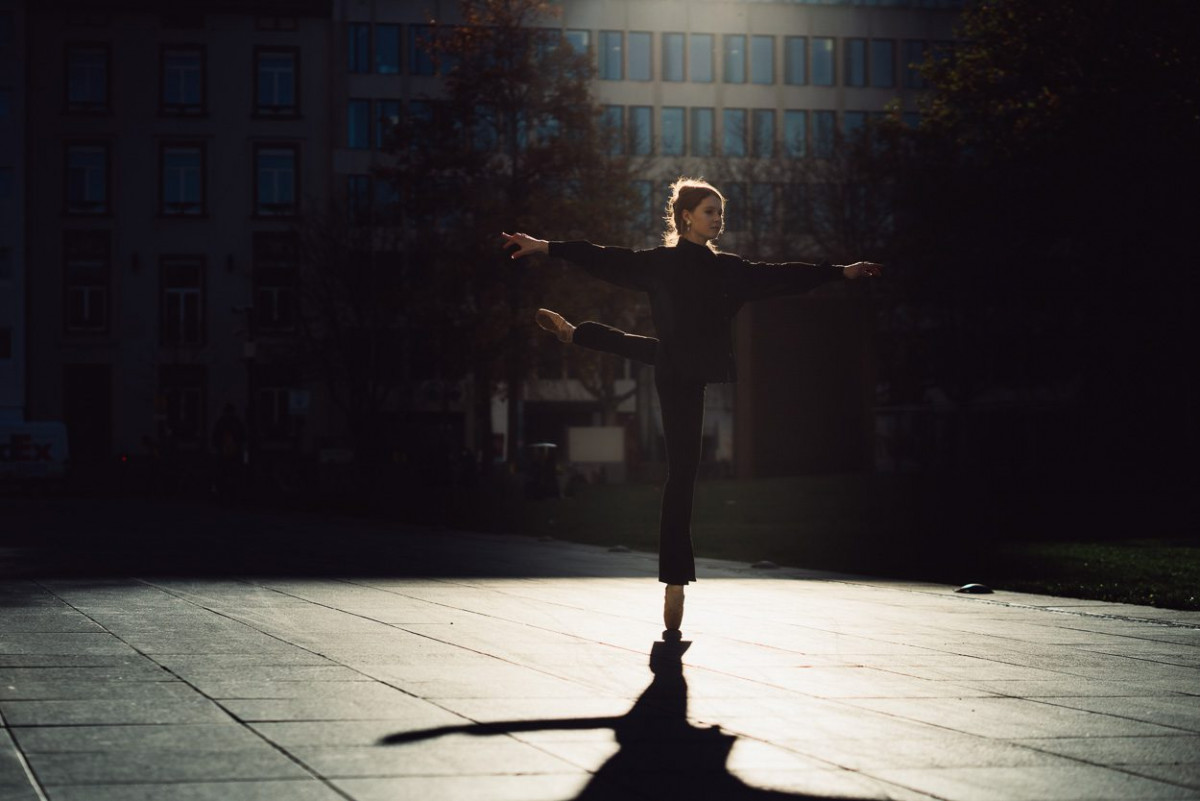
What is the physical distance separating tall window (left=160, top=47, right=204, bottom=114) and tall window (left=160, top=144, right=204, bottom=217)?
57.6 inches

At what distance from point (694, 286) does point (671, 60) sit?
68055mm

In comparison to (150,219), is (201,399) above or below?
below

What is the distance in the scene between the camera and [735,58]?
247 feet

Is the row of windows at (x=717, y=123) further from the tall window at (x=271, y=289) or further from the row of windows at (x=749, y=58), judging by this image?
the tall window at (x=271, y=289)

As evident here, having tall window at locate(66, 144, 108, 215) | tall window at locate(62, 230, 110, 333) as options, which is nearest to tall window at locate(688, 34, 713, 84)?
tall window at locate(66, 144, 108, 215)

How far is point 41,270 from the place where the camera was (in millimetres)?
63594

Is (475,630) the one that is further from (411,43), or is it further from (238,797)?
(411,43)

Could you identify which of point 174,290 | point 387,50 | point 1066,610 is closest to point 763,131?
point 387,50

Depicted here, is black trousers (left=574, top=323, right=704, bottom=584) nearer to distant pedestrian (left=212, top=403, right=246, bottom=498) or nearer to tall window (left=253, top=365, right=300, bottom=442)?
distant pedestrian (left=212, top=403, right=246, bottom=498)

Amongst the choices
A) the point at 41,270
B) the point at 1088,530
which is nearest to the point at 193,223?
the point at 41,270

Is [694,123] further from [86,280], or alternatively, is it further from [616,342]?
[616,342]

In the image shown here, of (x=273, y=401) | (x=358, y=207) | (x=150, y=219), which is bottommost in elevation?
(x=273, y=401)

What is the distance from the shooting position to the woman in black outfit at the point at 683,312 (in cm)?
789

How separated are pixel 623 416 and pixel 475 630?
68.4m
